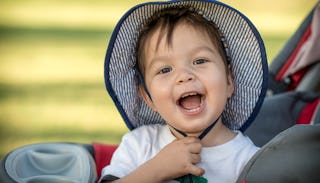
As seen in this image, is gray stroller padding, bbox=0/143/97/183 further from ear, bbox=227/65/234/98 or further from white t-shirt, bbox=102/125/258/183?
ear, bbox=227/65/234/98

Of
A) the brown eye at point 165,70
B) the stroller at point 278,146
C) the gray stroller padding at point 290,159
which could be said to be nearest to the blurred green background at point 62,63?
the stroller at point 278,146

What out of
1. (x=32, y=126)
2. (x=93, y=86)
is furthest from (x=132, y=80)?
(x=93, y=86)

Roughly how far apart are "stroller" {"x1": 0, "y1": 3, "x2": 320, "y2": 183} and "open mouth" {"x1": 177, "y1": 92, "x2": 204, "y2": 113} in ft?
0.67

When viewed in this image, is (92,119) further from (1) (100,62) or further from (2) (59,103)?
(1) (100,62)

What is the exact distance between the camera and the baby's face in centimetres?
162

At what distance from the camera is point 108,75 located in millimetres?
1752

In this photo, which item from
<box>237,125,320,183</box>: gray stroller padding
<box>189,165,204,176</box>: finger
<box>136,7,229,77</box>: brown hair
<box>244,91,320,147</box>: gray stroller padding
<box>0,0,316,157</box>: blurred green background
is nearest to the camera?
<box>237,125,320,183</box>: gray stroller padding

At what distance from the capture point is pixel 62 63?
4535mm

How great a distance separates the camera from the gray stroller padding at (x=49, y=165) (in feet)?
5.31

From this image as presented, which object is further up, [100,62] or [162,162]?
[162,162]

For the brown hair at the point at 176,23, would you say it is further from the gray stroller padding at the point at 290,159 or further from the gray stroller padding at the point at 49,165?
the gray stroller padding at the point at 290,159

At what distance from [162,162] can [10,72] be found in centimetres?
280

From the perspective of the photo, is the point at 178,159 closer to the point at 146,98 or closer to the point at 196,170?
the point at 196,170

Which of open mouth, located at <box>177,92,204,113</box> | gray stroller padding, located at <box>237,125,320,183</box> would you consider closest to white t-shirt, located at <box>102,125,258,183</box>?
open mouth, located at <box>177,92,204,113</box>
